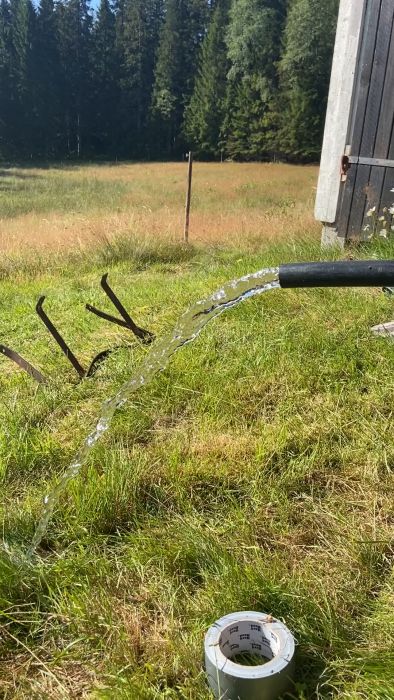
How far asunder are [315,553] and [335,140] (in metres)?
4.47

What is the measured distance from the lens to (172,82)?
2080 inches

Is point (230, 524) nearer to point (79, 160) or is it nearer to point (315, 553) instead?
point (315, 553)

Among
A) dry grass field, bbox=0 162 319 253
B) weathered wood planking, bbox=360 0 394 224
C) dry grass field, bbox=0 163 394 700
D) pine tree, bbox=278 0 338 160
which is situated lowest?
dry grass field, bbox=0 162 319 253

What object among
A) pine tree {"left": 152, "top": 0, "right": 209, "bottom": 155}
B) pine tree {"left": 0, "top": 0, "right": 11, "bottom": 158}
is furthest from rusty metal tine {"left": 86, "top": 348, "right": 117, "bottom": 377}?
pine tree {"left": 0, "top": 0, "right": 11, "bottom": 158}

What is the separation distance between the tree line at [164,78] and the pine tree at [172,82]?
0.09m

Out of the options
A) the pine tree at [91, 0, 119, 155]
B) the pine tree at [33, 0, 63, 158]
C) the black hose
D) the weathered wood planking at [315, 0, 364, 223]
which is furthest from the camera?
the pine tree at [91, 0, 119, 155]

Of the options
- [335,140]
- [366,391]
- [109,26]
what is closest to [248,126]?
[109,26]

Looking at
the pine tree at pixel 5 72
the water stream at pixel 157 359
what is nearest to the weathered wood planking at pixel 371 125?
the water stream at pixel 157 359

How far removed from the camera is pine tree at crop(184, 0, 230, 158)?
46.5m

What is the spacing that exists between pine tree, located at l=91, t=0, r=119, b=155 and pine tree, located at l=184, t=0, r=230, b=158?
990 cm

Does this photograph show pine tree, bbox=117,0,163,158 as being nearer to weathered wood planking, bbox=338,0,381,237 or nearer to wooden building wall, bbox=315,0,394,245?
wooden building wall, bbox=315,0,394,245

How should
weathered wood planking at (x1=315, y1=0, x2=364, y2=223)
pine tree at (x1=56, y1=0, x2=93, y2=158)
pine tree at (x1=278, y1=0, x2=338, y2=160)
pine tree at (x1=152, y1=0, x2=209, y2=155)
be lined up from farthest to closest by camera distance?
pine tree at (x1=56, y1=0, x2=93, y2=158) → pine tree at (x1=152, y1=0, x2=209, y2=155) → pine tree at (x1=278, y1=0, x2=338, y2=160) → weathered wood planking at (x1=315, y1=0, x2=364, y2=223)

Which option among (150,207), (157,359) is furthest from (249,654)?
(150,207)

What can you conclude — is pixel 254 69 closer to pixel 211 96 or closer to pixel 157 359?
pixel 211 96
